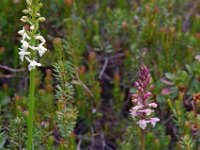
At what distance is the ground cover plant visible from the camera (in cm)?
218

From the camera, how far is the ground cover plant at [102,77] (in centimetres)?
218

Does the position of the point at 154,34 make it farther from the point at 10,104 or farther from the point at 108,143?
the point at 10,104

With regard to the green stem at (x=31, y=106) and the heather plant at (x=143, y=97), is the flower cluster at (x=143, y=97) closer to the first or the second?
the heather plant at (x=143, y=97)

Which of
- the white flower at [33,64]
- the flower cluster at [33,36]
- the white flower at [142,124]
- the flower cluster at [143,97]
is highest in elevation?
the flower cluster at [33,36]

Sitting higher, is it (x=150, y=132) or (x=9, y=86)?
(x=9, y=86)

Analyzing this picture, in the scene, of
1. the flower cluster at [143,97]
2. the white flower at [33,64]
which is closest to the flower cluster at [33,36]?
the white flower at [33,64]

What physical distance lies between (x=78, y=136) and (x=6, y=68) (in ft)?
1.88

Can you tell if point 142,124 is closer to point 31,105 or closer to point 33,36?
point 31,105

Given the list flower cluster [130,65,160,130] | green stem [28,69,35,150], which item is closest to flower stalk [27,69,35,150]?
green stem [28,69,35,150]

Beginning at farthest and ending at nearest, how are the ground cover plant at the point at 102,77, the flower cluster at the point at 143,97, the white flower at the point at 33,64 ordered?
the ground cover plant at the point at 102,77, the flower cluster at the point at 143,97, the white flower at the point at 33,64

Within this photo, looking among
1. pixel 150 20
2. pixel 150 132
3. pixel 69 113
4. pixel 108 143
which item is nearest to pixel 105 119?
pixel 108 143

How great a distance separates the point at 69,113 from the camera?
198cm

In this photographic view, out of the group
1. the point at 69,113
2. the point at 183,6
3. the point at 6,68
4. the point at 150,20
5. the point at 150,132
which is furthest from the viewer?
the point at 183,6

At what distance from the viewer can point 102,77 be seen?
305 centimetres
